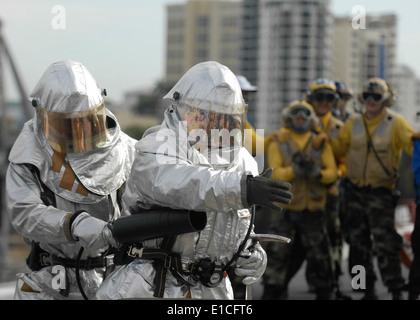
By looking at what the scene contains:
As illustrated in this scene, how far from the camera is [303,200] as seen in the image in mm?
9781

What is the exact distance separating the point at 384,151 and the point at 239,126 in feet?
14.0

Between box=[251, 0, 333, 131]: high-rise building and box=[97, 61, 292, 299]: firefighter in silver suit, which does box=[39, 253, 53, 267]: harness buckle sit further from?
box=[251, 0, 333, 131]: high-rise building

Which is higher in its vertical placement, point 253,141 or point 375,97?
point 375,97

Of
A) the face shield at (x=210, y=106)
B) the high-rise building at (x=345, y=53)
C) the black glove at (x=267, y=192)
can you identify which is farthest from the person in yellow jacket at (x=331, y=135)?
the high-rise building at (x=345, y=53)

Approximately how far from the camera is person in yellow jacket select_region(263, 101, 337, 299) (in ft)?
32.0

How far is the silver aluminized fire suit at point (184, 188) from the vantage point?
4945 millimetres

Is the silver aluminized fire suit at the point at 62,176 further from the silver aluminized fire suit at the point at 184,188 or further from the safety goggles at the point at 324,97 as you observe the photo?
the safety goggles at the point at 324,97

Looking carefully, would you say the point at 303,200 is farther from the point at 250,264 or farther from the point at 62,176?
the point at 250,264

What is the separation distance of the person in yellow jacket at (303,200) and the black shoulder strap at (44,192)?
3908 mm

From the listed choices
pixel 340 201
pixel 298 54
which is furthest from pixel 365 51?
pixel 340 201

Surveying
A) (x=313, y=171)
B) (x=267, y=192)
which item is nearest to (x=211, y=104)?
(x=267, y=192)

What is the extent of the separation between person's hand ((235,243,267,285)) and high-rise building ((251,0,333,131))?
14806cm

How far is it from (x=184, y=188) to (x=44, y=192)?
1522 mm

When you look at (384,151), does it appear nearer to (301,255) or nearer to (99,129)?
(301,255)
